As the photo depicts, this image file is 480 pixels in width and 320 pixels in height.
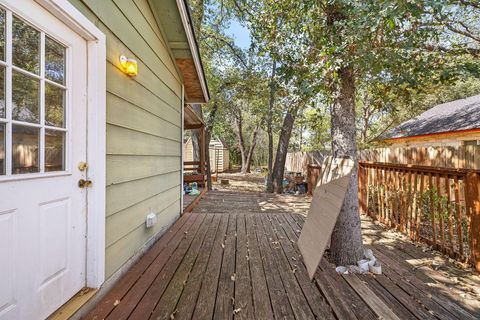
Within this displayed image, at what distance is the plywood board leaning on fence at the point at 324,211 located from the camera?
2051 mm

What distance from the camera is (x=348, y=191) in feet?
7.57

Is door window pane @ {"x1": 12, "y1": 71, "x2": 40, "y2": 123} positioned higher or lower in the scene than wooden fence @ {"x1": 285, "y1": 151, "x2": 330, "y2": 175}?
higher

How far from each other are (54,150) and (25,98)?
349mm

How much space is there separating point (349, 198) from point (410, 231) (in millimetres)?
1633

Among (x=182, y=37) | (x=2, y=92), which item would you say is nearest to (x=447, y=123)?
(x=182, y=37)

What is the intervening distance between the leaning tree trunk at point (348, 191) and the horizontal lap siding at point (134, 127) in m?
2.04

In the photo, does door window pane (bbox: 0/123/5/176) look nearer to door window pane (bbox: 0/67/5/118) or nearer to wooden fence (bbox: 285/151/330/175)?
door window pane (bbox: 0/67/5/118)

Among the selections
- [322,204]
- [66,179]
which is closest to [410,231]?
[322,204]

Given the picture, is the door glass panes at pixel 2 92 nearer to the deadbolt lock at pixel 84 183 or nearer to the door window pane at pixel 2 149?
the door window pane at pixel 2 149

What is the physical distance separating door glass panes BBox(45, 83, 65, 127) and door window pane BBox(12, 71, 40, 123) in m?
0.07

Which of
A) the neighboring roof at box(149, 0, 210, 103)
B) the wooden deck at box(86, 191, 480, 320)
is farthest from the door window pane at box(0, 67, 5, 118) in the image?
the neighboring roof at box(149, 0, 210, 103)

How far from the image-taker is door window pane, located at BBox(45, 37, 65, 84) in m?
1.46

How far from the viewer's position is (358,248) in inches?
90.8

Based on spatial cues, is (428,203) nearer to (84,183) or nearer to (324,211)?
(324,211)
